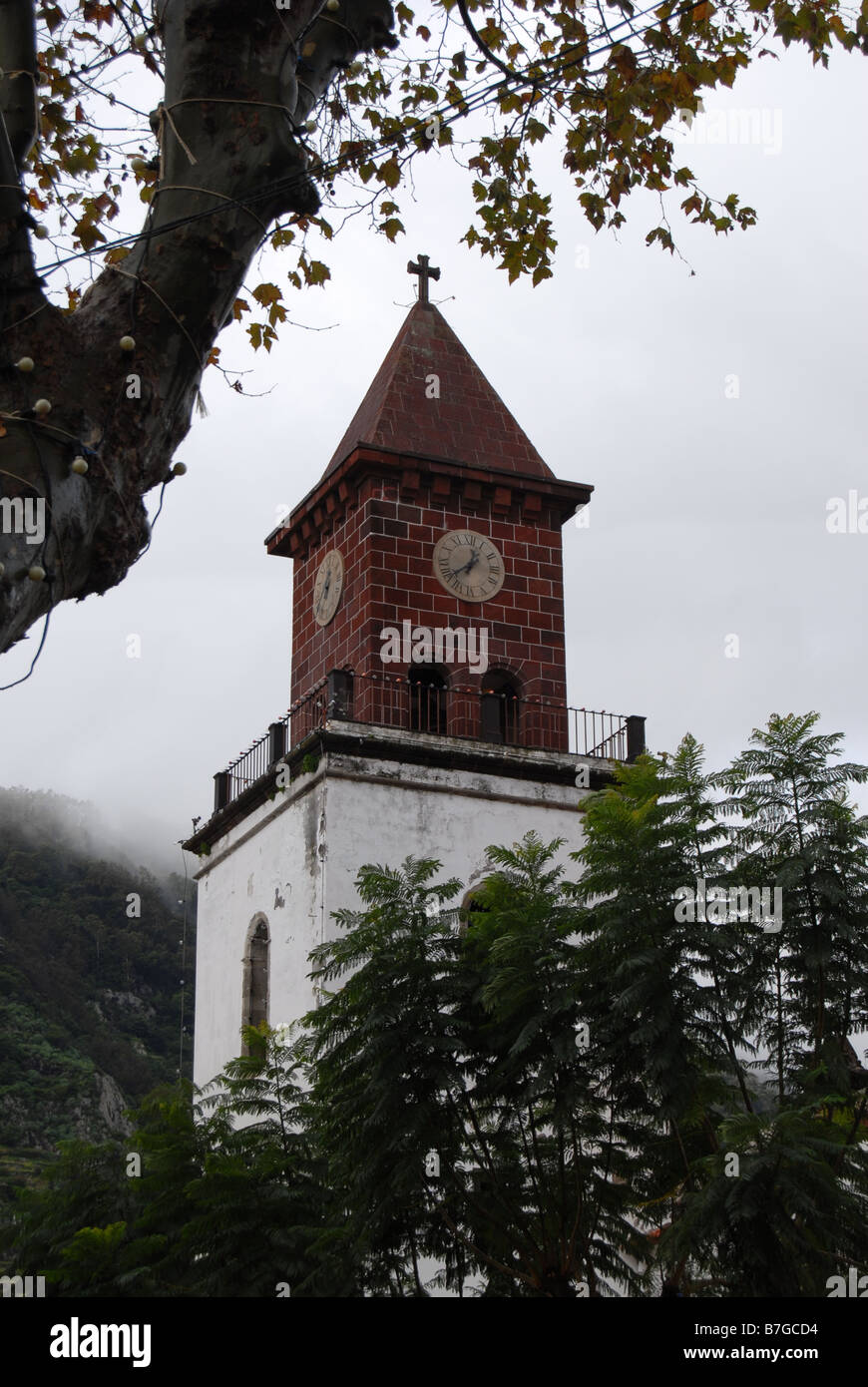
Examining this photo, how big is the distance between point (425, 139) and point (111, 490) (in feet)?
18.1

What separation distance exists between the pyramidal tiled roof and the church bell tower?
0.04 metres

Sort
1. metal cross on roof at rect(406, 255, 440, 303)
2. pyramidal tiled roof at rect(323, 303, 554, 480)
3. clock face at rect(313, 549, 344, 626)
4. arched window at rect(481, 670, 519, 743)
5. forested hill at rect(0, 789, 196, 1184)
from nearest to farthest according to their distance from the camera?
arched window at rect(481, 670, 519, 743), clock face at rect(313, 549, 344, 626), pyramidal tiled roof at rect(323, 303, 554, 480), metal cross on roof at rect(406, 255, 440, 303), forested hill at rect(0, 789, 196, 1184)

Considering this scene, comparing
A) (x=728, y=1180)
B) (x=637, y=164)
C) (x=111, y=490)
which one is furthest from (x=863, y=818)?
(x=111, y=490)

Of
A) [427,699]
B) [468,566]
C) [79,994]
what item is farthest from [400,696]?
[79,994]

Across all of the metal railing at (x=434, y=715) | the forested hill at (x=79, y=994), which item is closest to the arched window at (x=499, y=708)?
the metal railing at (x=434, y=715)

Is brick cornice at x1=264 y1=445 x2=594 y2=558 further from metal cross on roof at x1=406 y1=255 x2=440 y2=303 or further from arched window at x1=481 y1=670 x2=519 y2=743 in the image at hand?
metal cross on roof at x1=406 y1=255 x2=440 y2=303

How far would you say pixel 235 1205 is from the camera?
17.0 m

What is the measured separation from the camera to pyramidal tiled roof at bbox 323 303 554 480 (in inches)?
1107

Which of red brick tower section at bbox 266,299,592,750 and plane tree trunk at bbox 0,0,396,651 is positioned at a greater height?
red brick tower section at bbox 266,299,592,750

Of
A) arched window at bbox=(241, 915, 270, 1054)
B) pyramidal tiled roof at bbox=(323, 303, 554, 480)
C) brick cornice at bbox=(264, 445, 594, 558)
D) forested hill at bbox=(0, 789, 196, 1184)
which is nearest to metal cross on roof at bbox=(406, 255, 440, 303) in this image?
pyramidal tiled roof at bbox=(323, 303, 554, 480)

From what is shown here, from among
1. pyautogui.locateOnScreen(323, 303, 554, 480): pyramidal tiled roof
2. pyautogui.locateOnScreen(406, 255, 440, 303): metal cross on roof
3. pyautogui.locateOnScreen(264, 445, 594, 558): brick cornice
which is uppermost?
pyautogui.locateOnScreen(406, 255, 440, 303): metal cross on roof

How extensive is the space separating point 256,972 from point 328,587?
587 cm

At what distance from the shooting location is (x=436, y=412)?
94.8 feet
